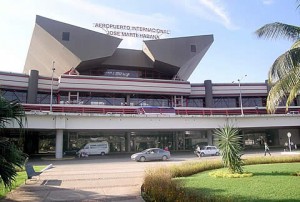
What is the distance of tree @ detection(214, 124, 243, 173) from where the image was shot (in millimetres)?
16141

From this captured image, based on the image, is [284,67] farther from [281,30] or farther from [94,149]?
[94,149]

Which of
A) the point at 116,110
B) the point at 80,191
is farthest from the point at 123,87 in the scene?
the point at 80,191

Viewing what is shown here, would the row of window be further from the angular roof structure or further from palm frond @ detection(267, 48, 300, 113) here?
palm frond @ detection(267, 48, 300, 113)

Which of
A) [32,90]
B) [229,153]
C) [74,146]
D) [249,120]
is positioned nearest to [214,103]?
[249,120]

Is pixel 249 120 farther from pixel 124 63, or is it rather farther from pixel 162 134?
pixel 124 63

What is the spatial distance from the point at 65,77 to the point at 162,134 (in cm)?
1872

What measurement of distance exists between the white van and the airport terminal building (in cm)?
351

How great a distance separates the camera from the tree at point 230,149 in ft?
53.0

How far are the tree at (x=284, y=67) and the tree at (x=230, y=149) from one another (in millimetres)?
2523

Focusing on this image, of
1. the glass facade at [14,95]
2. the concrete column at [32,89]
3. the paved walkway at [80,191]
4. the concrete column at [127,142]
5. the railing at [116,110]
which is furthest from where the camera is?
the concrete column at [127,142]

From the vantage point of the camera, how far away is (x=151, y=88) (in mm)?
53688

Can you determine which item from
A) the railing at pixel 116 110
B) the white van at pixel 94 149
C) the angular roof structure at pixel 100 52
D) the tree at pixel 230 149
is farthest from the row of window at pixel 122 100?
the tree at pixel 230 149

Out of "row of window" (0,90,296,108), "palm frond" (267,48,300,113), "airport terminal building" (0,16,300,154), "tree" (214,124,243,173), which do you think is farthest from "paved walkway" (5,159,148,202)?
"row of window" (0,90,296,108)

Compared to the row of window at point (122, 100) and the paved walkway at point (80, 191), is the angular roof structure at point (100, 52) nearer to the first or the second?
the row of window at point (122, 100)
